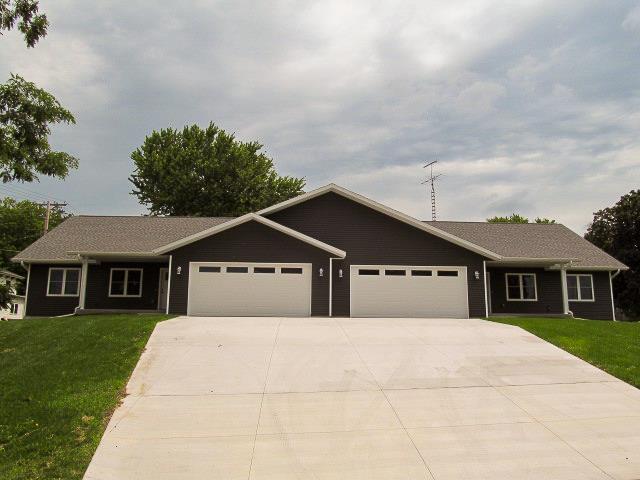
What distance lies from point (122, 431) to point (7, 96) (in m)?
8.52

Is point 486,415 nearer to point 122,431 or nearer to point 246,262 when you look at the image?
point 122,431

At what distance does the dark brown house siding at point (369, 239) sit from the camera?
2019 cm

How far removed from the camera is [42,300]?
21.7m

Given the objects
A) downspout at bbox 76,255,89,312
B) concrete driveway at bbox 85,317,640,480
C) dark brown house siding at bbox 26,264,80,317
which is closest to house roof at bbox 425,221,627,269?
concrete driveway at bbox 85,317,640,480

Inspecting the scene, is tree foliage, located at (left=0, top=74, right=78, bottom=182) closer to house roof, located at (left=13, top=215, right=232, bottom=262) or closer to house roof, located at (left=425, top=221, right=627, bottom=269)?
house roof, located at (left=13, top=215, right=232, bottom=262)

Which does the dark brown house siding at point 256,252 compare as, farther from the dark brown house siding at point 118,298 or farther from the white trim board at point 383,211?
the dark brown house siding at point 118,298

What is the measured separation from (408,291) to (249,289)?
6485 mm

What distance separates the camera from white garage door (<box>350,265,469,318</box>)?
64.5ft

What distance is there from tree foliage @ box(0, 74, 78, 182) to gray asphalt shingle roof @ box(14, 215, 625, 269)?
8.70m

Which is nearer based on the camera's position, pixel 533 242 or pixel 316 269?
pixel 316 269

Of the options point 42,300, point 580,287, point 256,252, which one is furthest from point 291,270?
point 580,287

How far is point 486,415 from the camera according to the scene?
8156 millimetres

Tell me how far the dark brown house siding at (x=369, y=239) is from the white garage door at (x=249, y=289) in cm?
173

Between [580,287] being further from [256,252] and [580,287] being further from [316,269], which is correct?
[256,252]
